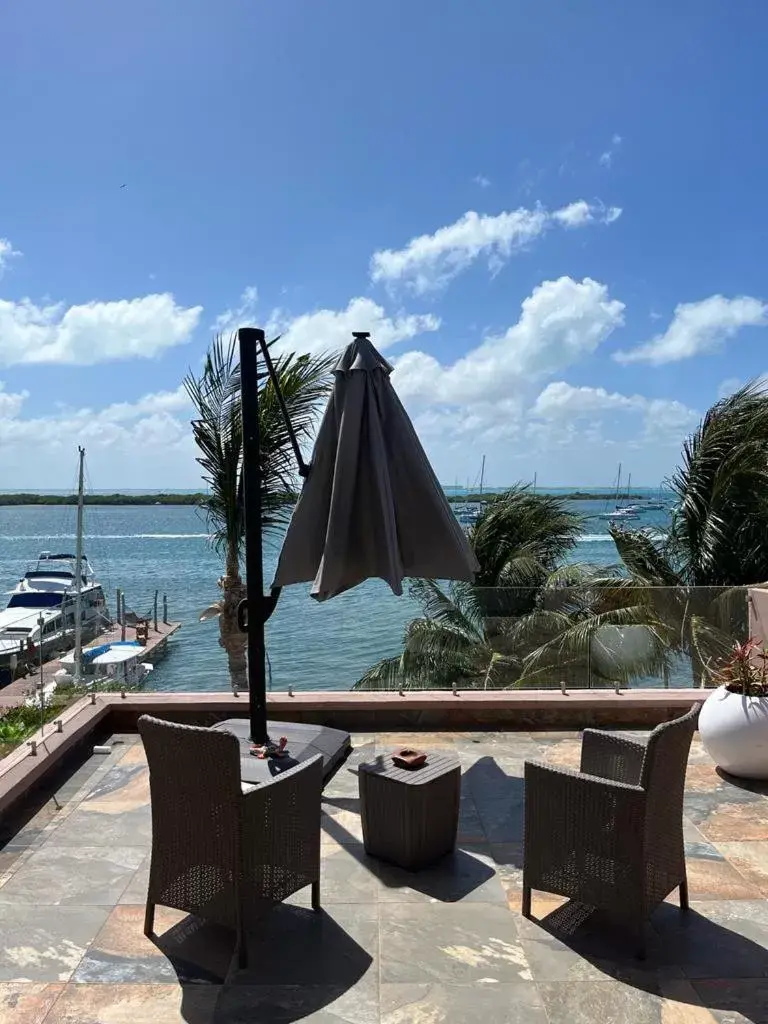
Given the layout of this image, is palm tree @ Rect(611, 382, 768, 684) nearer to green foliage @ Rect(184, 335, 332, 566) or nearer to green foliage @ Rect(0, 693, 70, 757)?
green foliage @ Rect(184, 335, 332, 566)

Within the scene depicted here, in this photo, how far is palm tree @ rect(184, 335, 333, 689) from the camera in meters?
7.45

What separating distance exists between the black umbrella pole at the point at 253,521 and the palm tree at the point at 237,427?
10.7 feet

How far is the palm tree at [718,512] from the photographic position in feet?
32.1

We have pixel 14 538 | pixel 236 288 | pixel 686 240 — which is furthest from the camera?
pixel 14 538

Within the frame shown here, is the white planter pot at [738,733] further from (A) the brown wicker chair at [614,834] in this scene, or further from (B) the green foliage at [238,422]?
(B) the green foliage at [238,422]

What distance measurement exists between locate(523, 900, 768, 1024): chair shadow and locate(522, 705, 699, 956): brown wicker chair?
0.25 ft

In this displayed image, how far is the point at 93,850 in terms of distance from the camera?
340 centimetres

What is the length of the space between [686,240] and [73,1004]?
14.0 metres

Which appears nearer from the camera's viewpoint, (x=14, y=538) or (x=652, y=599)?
(x=652, y=599)

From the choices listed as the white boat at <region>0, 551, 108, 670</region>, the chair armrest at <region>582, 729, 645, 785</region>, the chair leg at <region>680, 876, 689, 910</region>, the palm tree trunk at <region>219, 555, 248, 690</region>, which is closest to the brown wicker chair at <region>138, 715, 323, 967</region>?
the chair armrest at <region>582, 729, 645, 785</region>

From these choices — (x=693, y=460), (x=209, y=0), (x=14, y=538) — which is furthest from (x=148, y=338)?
(x=14, y=538)

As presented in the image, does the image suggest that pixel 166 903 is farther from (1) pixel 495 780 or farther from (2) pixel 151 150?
(2) pixel 151 150

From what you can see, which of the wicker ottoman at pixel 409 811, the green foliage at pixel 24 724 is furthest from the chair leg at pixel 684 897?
the green foliage at pixel 24 724

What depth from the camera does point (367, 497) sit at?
3.83 m
